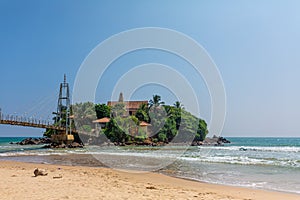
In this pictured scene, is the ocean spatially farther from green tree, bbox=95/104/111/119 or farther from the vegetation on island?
green tree, bbox=95/104/111/119

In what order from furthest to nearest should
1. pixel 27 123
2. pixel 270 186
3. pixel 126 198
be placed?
pixel 27 123, pixel 270 186, pixel 126 198

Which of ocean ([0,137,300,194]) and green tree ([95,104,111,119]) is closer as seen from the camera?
ocean ([0,137,300,194])

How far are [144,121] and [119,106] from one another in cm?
618

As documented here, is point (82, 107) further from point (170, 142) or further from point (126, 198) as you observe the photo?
point (126, 198)

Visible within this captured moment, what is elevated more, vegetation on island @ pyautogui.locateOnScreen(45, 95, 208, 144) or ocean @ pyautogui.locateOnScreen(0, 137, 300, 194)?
vegetation on island @ pyautogui.locateOnScreen(45, 95, 208, 144)

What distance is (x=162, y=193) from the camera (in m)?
8.21

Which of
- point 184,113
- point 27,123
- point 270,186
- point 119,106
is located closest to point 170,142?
point 184,113

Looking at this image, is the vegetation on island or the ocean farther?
the vegetation on island

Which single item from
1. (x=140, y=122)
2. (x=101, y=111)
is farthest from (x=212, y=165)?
(x=101, y=111)

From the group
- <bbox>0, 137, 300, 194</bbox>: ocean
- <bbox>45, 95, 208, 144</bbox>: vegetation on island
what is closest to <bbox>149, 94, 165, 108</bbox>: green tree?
<bbox>45, 95, 208, 144</bbox>: vegetation on island

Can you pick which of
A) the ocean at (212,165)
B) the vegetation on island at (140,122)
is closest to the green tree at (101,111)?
the vegetation on island at (140,122)

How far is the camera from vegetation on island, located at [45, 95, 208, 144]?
5644 centimetres

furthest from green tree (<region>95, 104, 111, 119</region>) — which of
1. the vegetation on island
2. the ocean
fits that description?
the ocean

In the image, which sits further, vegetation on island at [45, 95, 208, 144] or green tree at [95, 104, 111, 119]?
green tree at [95, 104, 111, 119]
